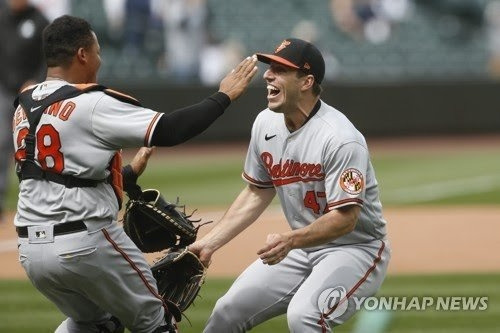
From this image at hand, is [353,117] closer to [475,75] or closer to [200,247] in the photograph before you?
[475,75]

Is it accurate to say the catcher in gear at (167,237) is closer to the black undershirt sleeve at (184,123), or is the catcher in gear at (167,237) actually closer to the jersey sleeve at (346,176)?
the black undershirt sleeve at (184,123)

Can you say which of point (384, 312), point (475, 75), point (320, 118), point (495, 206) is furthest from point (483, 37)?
point (320, 118)

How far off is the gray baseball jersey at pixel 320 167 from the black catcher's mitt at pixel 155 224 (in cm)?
53

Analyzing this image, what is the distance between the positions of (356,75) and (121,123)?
20.3 m

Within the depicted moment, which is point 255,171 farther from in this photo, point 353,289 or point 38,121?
point 38,121

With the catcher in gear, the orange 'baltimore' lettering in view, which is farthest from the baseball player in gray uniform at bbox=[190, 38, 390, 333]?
the orange 'baltimore' lettering

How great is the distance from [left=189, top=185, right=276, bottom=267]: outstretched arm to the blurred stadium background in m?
8.11

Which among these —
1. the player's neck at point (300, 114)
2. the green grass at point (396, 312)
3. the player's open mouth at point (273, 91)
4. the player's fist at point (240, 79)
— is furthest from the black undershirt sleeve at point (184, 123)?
the green grass at point (396, 312)

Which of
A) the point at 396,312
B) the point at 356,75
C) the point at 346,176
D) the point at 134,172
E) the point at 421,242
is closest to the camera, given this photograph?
the point at 346,176

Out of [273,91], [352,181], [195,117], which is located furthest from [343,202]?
[195,117]

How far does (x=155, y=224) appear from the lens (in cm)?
629

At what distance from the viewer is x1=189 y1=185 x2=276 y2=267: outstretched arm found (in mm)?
6242

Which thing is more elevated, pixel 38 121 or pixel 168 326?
pixel 38 121

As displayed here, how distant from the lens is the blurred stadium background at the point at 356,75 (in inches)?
691
